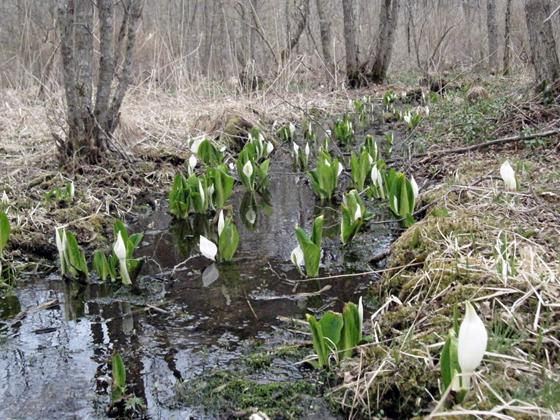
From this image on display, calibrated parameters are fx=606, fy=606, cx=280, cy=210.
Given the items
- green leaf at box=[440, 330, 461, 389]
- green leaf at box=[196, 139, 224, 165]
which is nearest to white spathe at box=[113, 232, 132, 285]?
green leaf at box=[440, 330, 461, 389]

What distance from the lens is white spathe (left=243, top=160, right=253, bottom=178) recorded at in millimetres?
4797

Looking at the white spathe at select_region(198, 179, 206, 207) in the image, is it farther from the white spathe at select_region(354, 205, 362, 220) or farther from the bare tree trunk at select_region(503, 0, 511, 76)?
the bare tree trunk at select_region(503, 0, 511, 76)

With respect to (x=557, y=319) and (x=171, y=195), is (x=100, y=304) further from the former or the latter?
(x=557, y=319)

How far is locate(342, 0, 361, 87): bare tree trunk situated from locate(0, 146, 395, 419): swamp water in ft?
32.3

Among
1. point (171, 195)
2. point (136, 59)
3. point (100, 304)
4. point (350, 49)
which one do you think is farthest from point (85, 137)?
point (350, 49)

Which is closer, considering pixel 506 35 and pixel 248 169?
pixel 248 169

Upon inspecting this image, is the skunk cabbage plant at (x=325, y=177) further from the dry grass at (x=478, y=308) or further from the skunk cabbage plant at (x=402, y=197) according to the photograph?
the dry grass at (x=478, y=308)

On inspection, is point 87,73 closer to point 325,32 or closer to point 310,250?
point 310,250

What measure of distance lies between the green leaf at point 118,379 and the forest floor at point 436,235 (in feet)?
2.32

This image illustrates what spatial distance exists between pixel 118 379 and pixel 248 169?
303 cm

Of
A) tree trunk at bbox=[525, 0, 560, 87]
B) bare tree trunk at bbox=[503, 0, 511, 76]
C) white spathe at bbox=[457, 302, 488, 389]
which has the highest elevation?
bare tree trunk at bbox=[503, 0, 511, 76]

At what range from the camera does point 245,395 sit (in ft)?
6.72

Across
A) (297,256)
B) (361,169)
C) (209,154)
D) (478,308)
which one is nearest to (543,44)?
(361,169)

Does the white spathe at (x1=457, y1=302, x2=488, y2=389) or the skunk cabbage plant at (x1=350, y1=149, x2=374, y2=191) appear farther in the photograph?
the skunk cabbage plant at (x1=350, y1=149, x2=374, y2=191)
